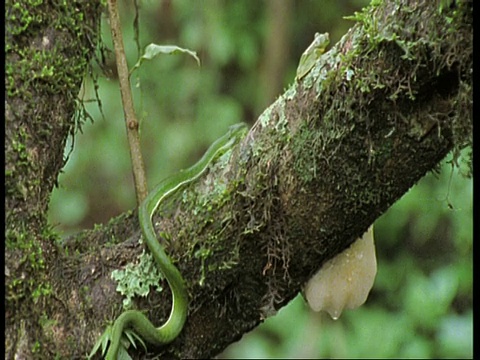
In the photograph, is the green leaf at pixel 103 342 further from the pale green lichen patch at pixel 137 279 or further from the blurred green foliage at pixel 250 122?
the blurred green foliage at pixel 250 122

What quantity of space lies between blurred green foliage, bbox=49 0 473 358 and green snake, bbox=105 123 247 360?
1.66 metres

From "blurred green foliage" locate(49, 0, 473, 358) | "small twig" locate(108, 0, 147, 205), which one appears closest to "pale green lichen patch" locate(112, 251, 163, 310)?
"small twig" locate(108, 0, 147, 205)

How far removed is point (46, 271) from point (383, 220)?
7.91 feet

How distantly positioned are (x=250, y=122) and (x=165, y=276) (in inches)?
97.4

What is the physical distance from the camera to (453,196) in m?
2.84

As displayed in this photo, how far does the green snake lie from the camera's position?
1.33m

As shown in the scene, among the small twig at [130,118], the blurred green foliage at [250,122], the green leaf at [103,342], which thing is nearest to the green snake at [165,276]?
the green leaf at [103,342]

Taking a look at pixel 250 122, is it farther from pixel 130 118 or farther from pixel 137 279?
pixel 137 279

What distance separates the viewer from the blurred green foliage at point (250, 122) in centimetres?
307

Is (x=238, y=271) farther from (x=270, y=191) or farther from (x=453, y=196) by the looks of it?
(x=453, y=196)

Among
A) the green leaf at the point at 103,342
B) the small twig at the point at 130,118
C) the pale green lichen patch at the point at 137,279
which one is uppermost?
the small twig at the point at 130,118

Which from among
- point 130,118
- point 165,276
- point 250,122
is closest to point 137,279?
point 165,276

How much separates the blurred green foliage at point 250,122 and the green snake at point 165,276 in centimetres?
166
